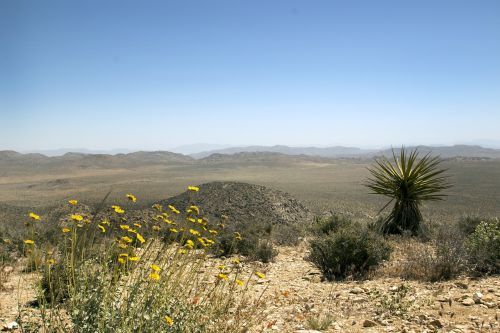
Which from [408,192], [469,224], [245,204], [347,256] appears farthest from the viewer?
[245,204]

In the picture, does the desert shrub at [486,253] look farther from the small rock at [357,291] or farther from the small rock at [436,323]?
the small rock at [436,323]

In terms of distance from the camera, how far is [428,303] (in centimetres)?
492

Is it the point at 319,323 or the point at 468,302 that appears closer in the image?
the point at 319,323

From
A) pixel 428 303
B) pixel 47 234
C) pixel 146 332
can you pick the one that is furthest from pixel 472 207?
pixel 146 332

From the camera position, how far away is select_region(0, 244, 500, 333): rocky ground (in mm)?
4320

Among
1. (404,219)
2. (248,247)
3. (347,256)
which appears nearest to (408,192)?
(404,219)

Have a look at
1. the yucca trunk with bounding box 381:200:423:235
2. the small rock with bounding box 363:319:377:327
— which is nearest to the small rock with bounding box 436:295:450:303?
the small rock with bounding box 363:319:377:327

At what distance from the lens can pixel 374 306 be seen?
5.07 m

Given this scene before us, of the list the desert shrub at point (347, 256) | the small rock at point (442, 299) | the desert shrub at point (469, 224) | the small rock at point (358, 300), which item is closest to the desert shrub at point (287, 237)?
the desert shrub at point (347, 256)

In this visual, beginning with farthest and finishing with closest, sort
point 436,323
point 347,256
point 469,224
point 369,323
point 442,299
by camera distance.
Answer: point 469,224
point 347,256
point 442,299
point 369,323
point 436,323

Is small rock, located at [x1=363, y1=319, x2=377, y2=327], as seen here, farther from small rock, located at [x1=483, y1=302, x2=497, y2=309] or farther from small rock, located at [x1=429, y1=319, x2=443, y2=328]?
small rock, located at [x1=483, y1=302, x2=497, y2=309]

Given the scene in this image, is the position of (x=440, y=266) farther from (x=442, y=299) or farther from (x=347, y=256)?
(x=347, y=256)

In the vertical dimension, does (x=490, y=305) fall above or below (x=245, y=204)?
above

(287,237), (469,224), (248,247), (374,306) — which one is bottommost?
(287,237)
